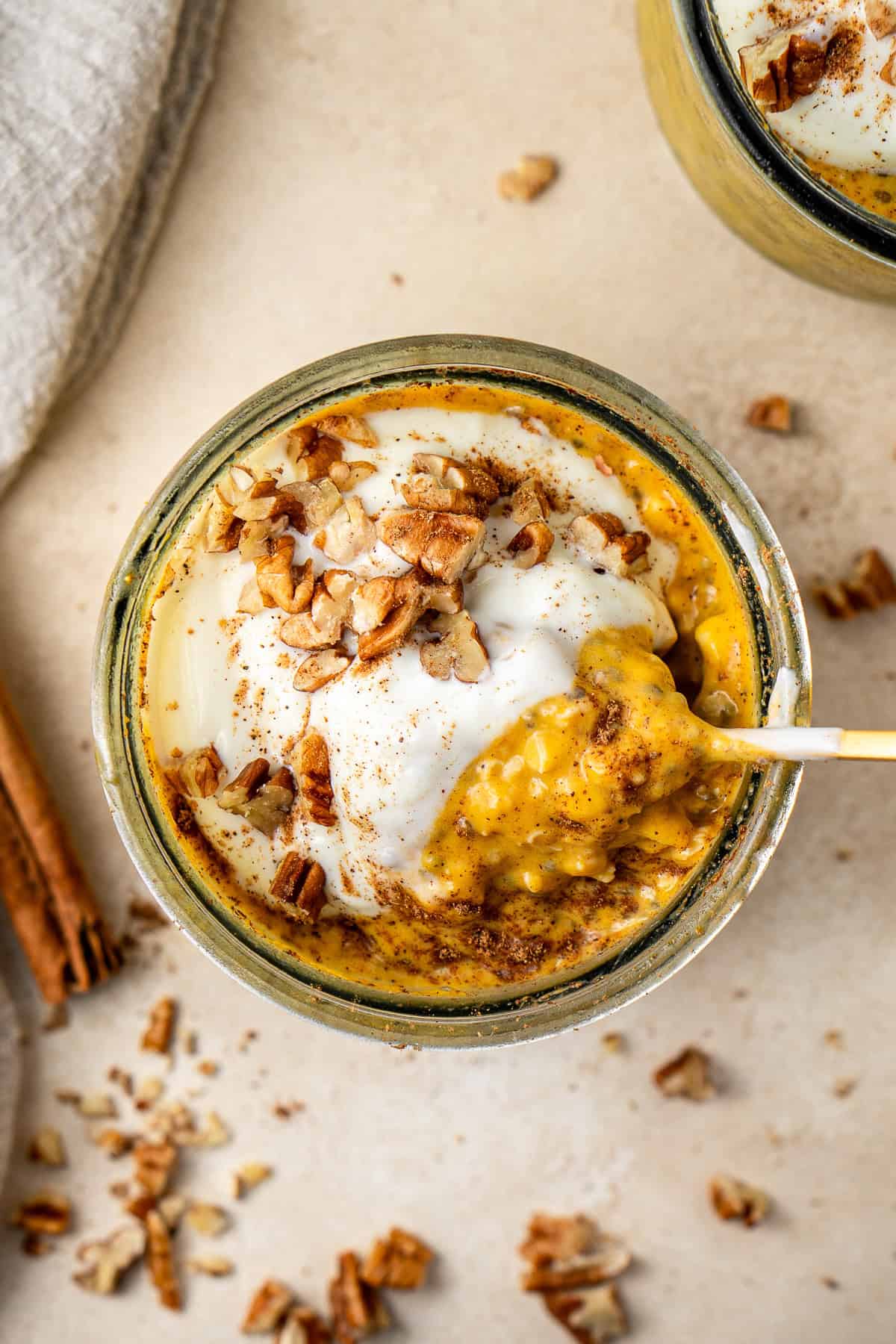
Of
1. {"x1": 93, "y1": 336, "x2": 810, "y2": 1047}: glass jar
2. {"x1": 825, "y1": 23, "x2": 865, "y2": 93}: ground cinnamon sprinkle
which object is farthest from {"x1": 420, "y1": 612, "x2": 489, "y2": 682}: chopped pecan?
{"x1": 825, "y1": 23, "x2": 865, "y2": 93}: ground cinnamon sprinkle

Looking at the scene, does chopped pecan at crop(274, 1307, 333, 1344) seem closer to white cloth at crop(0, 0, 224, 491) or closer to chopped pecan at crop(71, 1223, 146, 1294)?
chopped pecan at crop(71, 1223, 146, 1294)

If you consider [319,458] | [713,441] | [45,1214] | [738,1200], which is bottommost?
[45,1214]

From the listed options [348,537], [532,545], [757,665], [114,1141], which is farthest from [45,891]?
[757,665]

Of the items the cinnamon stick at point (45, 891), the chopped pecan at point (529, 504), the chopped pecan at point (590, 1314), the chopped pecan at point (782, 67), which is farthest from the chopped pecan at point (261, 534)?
the chopped pecan at point (590, 1314)

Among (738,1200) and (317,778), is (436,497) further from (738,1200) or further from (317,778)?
(738,1200)

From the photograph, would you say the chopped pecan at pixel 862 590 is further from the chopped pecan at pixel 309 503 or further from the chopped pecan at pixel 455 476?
the chopped pecan at pixel 309 503
